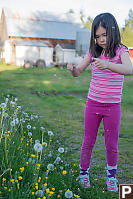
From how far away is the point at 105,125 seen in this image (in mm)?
2779

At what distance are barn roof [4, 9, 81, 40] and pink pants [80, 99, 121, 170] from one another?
24.5m

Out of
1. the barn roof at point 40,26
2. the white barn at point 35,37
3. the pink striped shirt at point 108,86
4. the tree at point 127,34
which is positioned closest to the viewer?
the pink striped shirt at point 108,86

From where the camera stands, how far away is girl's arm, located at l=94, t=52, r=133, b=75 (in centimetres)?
224

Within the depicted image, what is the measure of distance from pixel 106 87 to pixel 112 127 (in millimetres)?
413

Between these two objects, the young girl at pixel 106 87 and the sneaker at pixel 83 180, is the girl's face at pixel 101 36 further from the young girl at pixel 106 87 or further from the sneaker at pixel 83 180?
the sneaker at pixel 83 180

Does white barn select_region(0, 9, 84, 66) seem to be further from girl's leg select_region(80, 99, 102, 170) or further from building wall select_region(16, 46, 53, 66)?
girl's leg select_region(80, 99, 102, 170)

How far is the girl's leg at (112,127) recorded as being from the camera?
Result: 272 cm

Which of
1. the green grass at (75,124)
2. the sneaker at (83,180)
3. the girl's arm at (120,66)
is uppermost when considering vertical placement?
the girl's arm at (120,66)

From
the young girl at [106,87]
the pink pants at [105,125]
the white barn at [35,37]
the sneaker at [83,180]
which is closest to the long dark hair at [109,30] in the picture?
the young girl at [106,87]

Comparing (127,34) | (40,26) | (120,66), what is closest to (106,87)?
(120,66)

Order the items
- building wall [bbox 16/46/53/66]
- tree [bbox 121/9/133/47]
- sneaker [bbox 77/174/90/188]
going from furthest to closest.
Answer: building wall [bbox 16/46/53/66]
tree [bbox 121/9/133/47]
sneaker [bbox 77/174/90/188]

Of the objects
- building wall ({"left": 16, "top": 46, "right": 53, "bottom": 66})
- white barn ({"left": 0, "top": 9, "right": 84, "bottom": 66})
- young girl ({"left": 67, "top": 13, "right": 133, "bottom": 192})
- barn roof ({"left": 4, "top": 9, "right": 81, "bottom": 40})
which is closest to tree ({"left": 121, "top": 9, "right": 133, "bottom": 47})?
young girl ({"left": 67, "top": 13, "right": 133, "bottom": 192})

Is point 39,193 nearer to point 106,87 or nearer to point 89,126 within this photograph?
point 89,126

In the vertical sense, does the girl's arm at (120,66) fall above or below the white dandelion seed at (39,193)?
above
